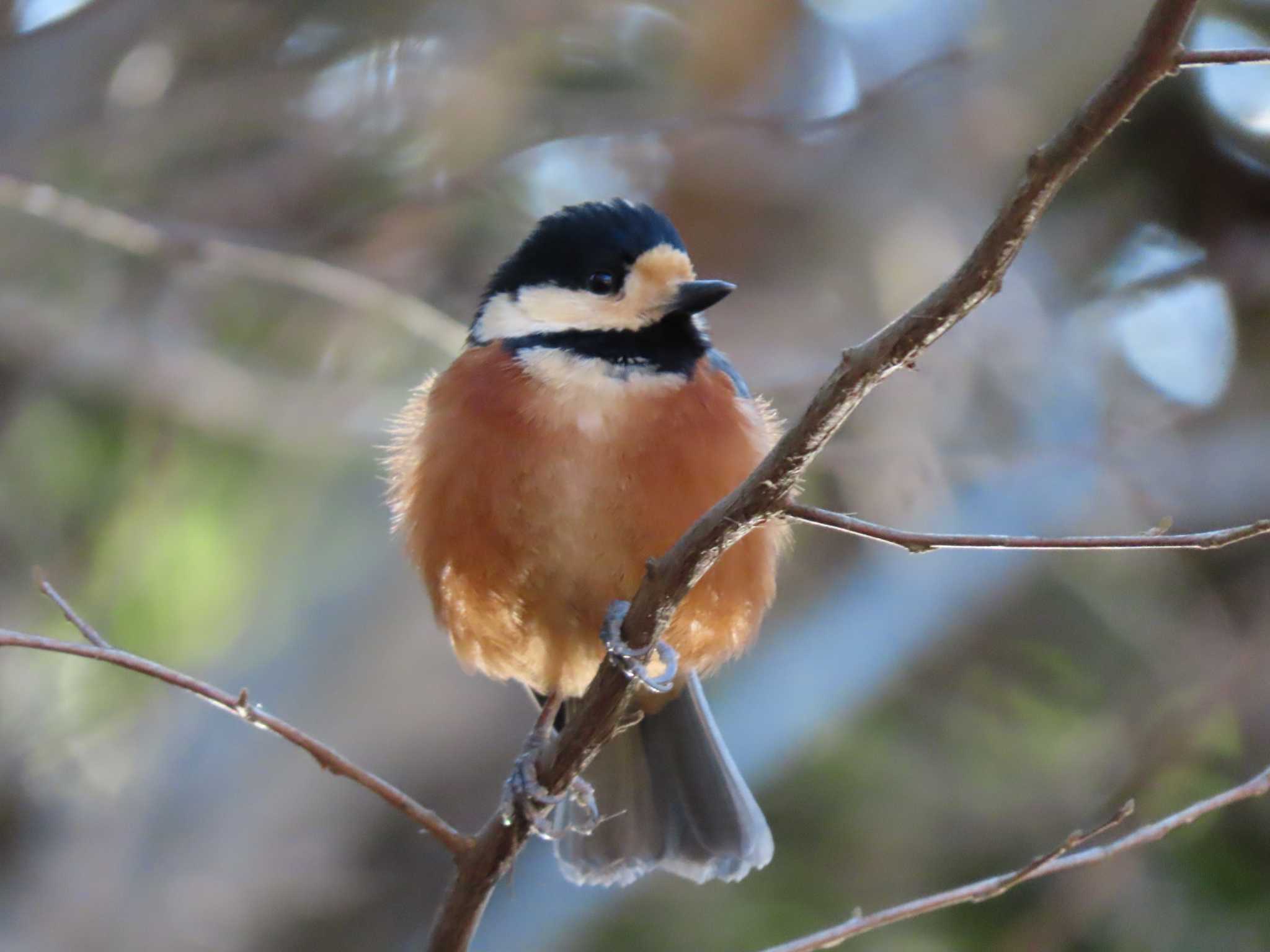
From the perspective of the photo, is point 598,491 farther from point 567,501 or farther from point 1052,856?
point 1052,856

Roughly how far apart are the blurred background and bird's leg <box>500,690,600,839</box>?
2126 mm

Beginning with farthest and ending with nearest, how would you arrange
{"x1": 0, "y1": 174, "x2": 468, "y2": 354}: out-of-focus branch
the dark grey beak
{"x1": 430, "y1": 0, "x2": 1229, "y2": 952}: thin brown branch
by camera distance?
{"x1": 0, "y1": 174, "x2": 468, "y2": 354}: out-of-focus branch → the dark grey beak → {"x1": 430, "y1": 0, "x2": 1229, "y2": 952}: thin brown branch

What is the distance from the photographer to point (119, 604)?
5891 mm

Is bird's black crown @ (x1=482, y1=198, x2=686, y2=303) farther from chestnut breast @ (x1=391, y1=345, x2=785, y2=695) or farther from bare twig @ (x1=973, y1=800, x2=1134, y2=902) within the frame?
bare twig @ (x1=973, y1=800, x2=1134, y2=902)

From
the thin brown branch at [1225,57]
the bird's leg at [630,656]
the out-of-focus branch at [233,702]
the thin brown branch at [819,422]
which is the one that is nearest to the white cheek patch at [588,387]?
the bird's leg at [630,656]

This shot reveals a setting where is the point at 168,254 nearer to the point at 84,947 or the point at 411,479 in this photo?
the point at 411,479

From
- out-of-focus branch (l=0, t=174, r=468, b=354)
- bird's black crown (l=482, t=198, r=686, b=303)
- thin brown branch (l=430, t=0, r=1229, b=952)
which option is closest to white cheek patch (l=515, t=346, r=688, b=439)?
bird's black crown (l=482, t=198, r=686, b=303)

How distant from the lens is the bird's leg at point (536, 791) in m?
2.67

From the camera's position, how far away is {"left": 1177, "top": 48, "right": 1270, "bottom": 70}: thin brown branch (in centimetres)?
157

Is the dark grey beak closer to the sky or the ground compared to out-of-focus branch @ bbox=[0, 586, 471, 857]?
closer to the ground

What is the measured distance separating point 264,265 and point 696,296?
2.69 metres

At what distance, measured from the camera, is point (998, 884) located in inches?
102

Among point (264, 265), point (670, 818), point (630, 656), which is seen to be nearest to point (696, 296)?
point (630, 656)

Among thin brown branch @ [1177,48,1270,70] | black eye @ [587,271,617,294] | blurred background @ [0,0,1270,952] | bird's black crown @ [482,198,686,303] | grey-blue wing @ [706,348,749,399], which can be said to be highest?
thin brown branch @ [1177,48,1270,70]
